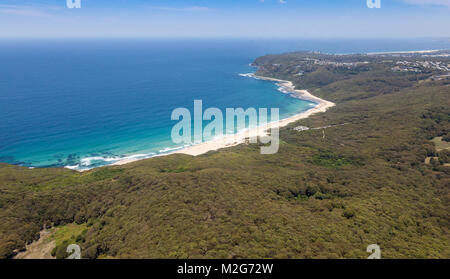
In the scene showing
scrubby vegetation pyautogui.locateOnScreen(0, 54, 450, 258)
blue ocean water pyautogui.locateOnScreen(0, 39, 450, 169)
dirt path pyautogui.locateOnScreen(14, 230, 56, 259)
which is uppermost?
blue ocean water pyautogui.locateOnScreen(0, 39, 450, 169)

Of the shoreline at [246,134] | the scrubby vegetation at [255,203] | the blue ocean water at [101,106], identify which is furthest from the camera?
the shoreline at [246,134]

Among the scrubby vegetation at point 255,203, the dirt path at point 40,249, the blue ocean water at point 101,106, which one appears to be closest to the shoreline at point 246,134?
the blue ocean water at point 101,106

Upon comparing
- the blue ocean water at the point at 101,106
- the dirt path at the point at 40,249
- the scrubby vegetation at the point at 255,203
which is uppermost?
the blue ocean water at the point at 101,106

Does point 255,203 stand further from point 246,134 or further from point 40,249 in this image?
point 246,134

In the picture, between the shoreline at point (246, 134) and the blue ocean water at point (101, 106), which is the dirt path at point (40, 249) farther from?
the blue ocean water at point (101, 106)

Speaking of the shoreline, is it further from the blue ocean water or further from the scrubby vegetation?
the scrubby vegetation

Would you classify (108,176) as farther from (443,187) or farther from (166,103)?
(166,103)

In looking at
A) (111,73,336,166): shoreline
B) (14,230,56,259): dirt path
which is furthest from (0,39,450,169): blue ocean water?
(14,230,56,259): dirt path

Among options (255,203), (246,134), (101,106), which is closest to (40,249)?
(255,203)

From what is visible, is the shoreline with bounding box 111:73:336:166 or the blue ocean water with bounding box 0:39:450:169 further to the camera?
the shoreline with bounding box 111:73:336:166
